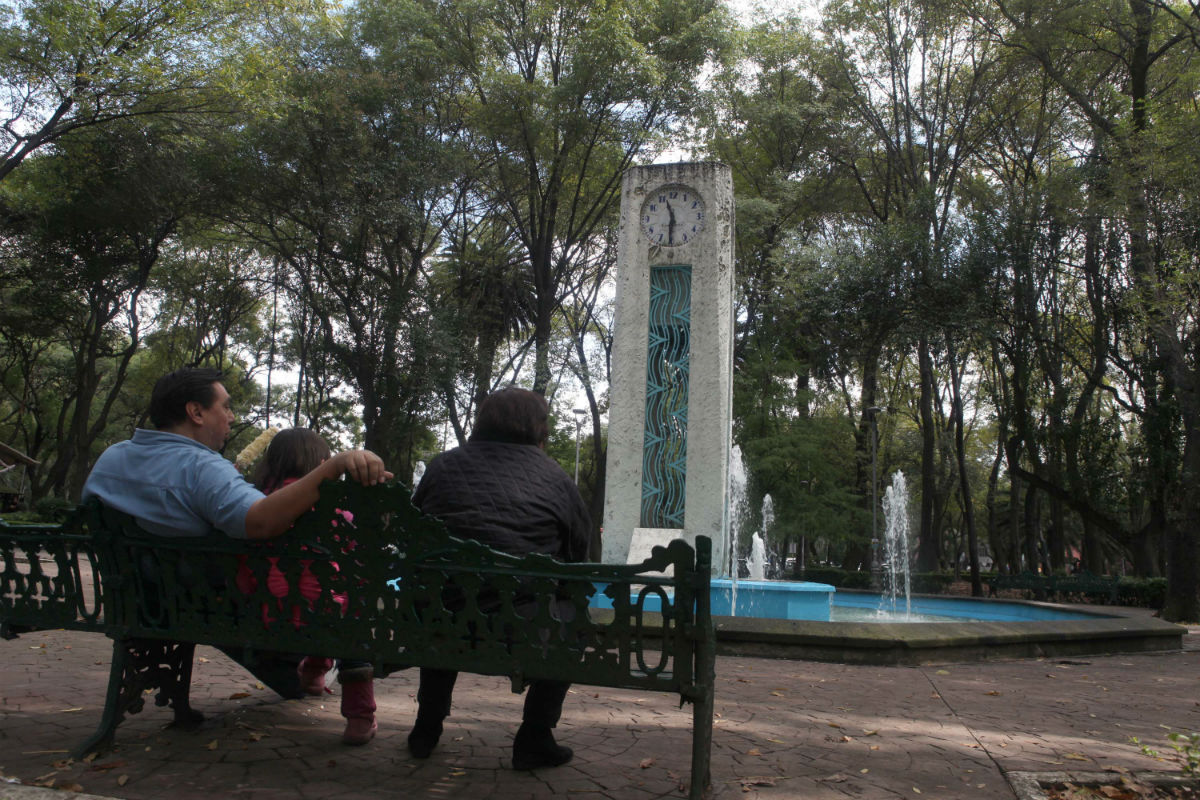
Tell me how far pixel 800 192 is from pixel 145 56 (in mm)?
16462

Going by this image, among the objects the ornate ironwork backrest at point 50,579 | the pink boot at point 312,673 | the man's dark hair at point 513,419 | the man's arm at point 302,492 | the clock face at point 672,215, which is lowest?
the pink boot at point 312,673

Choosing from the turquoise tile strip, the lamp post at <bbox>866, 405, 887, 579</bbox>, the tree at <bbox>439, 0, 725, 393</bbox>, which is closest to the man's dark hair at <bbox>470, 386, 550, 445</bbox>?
the turquoise tile strip

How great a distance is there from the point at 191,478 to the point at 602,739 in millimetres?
1946

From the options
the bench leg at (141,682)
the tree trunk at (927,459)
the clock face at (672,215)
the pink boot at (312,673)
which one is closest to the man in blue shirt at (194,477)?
the bench leg at (141,682)

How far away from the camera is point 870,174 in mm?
25250

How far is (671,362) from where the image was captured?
10977 millimetres

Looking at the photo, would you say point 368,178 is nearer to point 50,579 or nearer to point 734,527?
point 734,527

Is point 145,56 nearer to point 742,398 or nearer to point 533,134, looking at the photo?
point 533,134

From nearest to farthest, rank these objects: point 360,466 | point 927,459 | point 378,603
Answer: point 360,466, point 378,603, point 927,459

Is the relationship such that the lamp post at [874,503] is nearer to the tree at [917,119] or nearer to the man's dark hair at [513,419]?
the tree at [917,119]

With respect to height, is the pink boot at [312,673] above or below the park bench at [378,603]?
below

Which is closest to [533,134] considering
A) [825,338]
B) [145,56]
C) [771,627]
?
[145,56]

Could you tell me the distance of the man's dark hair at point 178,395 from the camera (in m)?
3.15

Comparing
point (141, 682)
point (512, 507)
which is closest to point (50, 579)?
point (141, 682)
